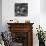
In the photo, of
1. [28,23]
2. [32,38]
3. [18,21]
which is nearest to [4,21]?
[18,21]

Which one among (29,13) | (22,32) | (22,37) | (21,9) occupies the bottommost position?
(22,37)

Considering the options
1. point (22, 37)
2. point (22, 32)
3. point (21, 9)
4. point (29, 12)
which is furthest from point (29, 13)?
point (22, 37)

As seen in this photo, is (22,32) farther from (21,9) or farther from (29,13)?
(21,9)

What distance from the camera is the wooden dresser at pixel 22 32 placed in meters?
5.52

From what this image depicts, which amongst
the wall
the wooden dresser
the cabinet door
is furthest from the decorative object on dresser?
the cabinet door

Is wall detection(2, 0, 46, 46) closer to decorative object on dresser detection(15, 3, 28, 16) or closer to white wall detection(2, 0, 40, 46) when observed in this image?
white wall detection(2, 0, 40, 46)

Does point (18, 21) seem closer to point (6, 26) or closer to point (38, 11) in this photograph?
point (6, 26)

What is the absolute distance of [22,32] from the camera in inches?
220

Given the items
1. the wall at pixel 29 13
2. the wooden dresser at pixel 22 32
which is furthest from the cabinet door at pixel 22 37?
the wall at pixel 29 13

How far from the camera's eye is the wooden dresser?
217 inches

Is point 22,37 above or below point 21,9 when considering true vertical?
below

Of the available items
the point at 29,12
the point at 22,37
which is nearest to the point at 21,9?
the point at 29,12

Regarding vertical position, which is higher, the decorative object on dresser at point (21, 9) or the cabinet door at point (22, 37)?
the decorative object on dresser at point (21, 9)

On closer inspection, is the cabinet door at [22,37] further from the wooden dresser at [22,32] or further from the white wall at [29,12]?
the white wall at [29,12]
